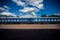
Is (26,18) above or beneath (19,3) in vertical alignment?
beneath

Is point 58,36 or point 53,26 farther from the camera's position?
point 53,26

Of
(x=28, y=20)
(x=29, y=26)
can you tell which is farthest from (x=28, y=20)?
(x=29, y=26)

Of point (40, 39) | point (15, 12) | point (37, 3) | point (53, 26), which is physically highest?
point (37, 3)

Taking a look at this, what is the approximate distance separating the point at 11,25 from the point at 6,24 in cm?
10

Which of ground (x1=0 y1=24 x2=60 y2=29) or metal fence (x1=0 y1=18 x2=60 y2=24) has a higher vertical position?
metal fence (x1=0 y1=18 x2=60 y2=24)

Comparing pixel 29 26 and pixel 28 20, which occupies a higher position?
pixel 28 20

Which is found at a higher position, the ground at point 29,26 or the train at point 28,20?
the train at point 28,20

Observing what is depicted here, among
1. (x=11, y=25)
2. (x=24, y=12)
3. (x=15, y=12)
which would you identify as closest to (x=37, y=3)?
(x=24, y=12)

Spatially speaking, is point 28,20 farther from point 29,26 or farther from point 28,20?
point 29,26

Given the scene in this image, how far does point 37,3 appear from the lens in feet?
6.57

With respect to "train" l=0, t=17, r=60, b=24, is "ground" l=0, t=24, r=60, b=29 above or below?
below

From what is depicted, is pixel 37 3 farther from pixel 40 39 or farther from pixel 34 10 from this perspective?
pixel 40 39

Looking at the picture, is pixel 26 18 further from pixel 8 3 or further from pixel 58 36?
pixel 58 36

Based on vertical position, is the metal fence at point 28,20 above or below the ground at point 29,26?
above
